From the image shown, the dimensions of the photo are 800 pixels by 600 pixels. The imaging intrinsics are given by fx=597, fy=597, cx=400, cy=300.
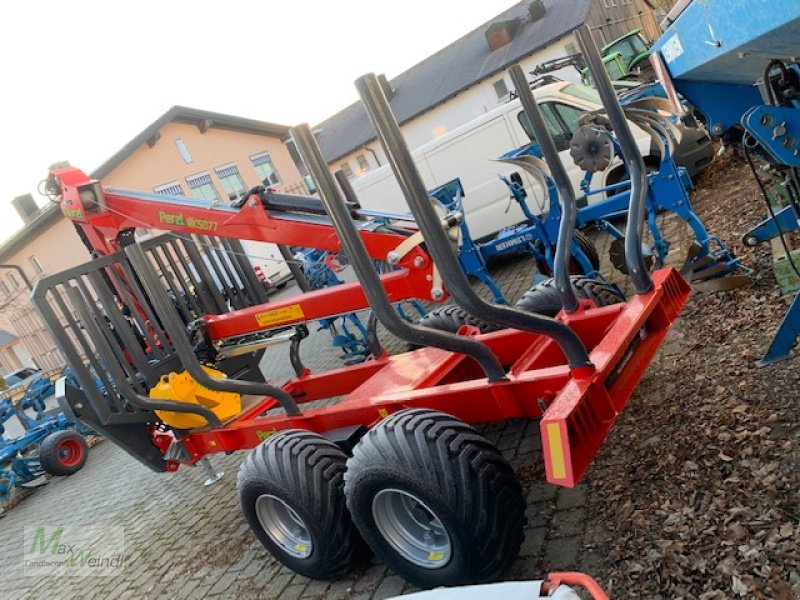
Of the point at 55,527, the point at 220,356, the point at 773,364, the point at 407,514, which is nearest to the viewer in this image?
the point at 407,514

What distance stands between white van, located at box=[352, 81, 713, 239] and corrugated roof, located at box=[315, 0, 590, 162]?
21.7 m

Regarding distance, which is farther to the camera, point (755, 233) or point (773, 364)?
point (755, 233)

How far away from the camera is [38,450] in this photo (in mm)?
10500

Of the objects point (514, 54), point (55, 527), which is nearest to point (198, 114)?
point (514, 54)

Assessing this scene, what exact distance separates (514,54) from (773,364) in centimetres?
3456

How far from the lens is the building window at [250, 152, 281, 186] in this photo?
32134 mm

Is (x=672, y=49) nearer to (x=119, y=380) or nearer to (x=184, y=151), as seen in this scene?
(x=119, y=380)

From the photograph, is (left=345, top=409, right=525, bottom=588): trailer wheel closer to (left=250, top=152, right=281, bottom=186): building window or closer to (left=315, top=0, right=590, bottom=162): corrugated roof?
(left=315, top=0, right=590, bottom=162): corrugated roof

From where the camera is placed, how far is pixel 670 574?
2.60 meters

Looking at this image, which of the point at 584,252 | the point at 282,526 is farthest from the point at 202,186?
the point at 282,526

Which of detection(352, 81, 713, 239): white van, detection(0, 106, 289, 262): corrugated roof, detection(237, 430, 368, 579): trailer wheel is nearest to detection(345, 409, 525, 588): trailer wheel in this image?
detection(237, 430, 368, 579): trailer wheel

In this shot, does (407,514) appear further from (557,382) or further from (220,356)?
(220,356)

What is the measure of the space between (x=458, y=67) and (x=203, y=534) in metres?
38.4

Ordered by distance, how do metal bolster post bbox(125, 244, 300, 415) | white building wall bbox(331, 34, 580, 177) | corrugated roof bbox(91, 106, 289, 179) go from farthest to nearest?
1. white building wall bbox(331, 34, 580, 177)
2. corrugated roof bbox(91, 106, 289, 179)
3. metal bolster post bbox(125, 244, 300, 415)
